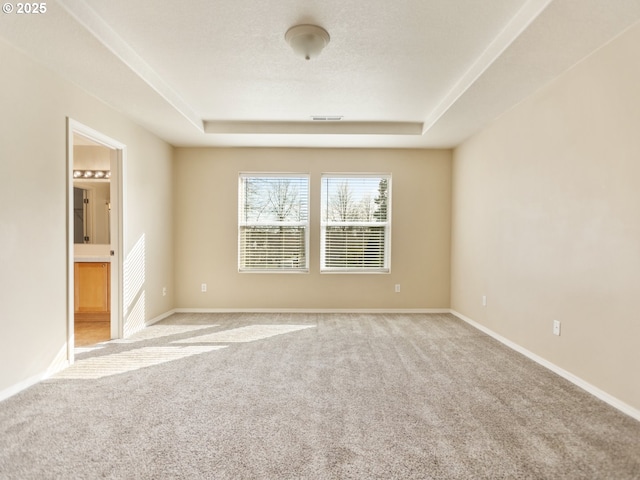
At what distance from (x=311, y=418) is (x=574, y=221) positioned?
99.5 inches

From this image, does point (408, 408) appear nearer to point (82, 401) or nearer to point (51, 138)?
A: point (82, 401)

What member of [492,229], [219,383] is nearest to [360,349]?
[219,383]

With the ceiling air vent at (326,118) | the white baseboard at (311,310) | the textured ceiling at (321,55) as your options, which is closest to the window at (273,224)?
the white baseboard at (311,310)

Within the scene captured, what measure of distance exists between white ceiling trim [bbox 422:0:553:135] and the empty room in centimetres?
2

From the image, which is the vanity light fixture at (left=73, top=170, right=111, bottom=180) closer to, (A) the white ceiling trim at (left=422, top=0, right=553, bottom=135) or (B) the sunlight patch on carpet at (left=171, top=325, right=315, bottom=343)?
(B) the sunlight patch on carpet at (left=171, top=325, right=315, bottom=343)

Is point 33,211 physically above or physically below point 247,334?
above

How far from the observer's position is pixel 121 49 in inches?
97.9

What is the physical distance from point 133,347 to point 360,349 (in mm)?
2364

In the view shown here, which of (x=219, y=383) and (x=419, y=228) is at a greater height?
(x=419, y=228)

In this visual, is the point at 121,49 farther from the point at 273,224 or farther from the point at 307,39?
the point at 273,224

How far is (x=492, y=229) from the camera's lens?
3885mm

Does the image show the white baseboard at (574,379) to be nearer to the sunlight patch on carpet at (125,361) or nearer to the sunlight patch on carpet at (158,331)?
the sunlight patch on carpet at (125,361)

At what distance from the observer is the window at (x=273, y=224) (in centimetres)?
509

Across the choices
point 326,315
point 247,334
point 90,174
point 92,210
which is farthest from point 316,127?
point 92,210
